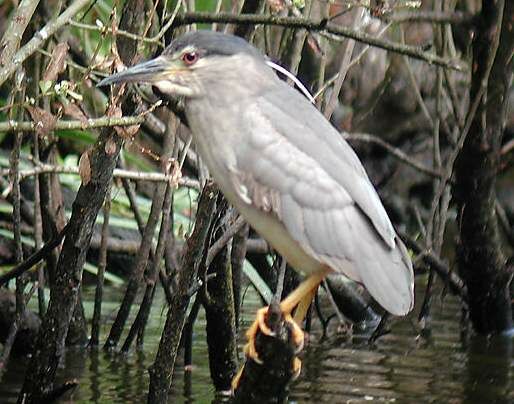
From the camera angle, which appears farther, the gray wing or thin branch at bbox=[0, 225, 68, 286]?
thin branch at bbox=[0, 225, 68, 286]

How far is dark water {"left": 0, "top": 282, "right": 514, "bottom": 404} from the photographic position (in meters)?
6.68

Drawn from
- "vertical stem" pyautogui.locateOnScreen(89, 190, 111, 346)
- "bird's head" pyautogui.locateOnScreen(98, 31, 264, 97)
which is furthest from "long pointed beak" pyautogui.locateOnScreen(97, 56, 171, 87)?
"vertical stem" pyautogui.locateOnScreen(89, 190, 111, 346)

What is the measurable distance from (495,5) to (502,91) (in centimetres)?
49

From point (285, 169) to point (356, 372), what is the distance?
8.57ft

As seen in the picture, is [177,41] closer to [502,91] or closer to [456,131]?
[502,91]

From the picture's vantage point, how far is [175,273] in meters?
7.36

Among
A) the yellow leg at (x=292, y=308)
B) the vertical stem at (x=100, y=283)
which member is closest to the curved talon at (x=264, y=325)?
the yellow leg at (x=292, y=308)

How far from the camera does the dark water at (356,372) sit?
668 cm

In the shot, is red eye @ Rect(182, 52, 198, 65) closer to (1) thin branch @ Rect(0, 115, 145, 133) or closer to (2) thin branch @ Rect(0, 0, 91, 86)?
(1) thin branch @ Rect(0, 115, 145, 133)

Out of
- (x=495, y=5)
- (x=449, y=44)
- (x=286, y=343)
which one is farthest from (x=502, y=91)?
(x=286, y=343)

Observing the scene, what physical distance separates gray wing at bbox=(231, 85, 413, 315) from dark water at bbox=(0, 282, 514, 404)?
6.02 ft

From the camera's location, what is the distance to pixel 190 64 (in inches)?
194

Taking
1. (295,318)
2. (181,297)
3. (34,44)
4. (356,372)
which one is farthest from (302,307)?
(356,372)

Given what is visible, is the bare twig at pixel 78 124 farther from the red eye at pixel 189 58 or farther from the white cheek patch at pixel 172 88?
the red eye at pixel 189 58
